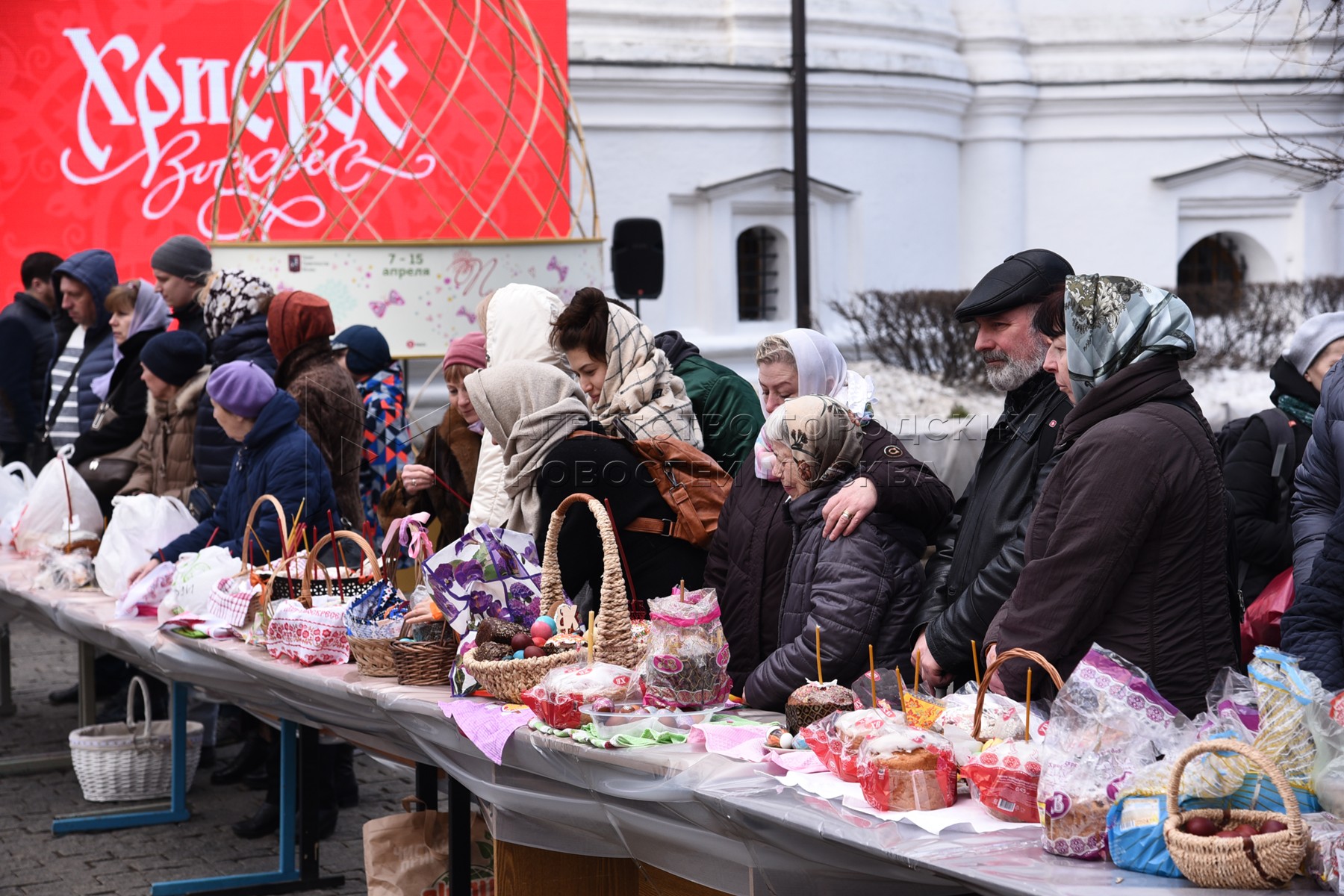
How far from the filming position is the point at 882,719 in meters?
2.68

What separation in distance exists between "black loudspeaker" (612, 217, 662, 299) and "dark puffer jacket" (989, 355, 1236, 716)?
9.03m

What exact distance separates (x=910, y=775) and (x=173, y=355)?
13.0 feet

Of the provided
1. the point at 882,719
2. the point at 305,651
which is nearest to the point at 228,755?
the point at 305,651

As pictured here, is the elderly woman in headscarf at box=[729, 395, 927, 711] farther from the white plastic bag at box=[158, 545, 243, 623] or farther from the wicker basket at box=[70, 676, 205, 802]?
the wicker basket at box=[70, 676, 205, 802]

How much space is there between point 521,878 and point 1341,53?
12.7 metres

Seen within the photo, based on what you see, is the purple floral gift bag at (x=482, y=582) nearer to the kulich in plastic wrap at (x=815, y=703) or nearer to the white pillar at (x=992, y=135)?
the kulich in plastic wrap at (x=815, y=703)

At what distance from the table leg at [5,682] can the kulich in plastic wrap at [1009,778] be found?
5.93 m

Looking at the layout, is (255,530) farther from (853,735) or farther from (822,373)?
(853,735)

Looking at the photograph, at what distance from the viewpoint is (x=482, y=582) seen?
3609mm

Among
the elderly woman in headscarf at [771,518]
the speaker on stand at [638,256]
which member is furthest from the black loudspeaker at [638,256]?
the elderly woman in headscarf at [771,518]

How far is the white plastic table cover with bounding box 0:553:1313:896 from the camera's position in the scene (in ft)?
7.63

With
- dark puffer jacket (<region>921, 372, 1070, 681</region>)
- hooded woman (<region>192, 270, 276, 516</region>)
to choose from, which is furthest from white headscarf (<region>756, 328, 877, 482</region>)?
hooded woman (<region>192, 270, 276, 516</region>)

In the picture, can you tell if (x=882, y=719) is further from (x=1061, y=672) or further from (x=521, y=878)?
(x=521, y=878)

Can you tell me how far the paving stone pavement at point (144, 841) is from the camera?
509cm
